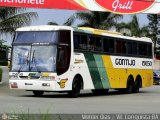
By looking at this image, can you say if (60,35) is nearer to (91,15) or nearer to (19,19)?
(19,19)

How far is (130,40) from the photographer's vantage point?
98.1 feet

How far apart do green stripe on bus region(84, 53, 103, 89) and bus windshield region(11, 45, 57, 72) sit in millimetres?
2339

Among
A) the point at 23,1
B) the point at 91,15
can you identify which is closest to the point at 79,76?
the point at 23,1

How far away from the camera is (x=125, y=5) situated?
1118 inches

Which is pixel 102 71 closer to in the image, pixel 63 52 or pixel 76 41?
pixel 76 41

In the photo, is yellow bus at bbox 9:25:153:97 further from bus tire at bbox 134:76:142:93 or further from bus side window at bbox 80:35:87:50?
bus tire at bbox 134:76:142:93

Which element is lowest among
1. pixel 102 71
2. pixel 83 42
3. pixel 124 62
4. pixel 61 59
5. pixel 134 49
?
pixel 102 71

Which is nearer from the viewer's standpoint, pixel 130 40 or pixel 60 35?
pixel 60 35

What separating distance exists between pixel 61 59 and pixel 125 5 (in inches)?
253

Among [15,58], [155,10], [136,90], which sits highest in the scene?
[155,10]

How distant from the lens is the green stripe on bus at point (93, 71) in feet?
84.0

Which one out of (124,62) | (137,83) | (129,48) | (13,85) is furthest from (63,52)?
(137,83)

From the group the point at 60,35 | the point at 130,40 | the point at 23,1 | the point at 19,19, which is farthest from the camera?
the point at 19,19

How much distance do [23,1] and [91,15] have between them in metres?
33.3
